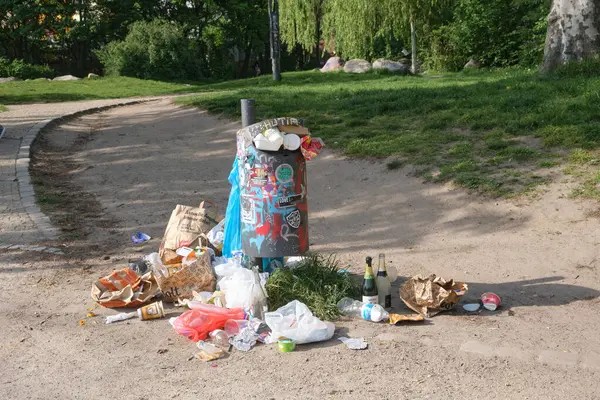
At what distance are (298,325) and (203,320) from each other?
0.64 metres

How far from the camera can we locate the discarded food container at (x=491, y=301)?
16.4 feet

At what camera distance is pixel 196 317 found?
15.4 feet

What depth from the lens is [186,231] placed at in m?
5.98

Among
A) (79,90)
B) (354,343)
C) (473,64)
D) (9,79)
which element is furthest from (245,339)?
(9,79)

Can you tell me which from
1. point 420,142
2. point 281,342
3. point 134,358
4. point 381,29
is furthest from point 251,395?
point 381,29

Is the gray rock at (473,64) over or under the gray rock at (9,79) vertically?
under


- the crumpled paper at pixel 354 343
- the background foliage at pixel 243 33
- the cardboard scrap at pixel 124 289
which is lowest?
the crumpled paper at pixel 354 343

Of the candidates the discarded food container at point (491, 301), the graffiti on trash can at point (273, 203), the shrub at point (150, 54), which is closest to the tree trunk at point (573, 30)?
the discarded food container at point (491, 301)

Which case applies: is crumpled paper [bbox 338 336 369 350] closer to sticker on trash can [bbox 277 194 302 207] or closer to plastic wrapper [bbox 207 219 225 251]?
sticker on trash can [bbox 277 194 302 207]

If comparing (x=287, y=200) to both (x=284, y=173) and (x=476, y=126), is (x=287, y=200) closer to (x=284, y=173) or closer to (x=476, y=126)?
(x=284, y=173)

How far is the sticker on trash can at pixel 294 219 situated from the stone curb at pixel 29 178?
2.94 m

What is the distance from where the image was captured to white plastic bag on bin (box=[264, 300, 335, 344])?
4.46m

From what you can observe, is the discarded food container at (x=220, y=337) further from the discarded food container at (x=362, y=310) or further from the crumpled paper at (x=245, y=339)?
the discarded food container at (x=362, y=310)

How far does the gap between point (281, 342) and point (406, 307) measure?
3.71ft
